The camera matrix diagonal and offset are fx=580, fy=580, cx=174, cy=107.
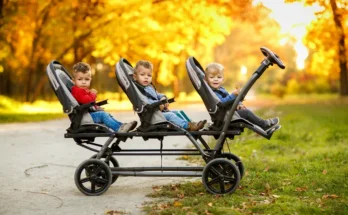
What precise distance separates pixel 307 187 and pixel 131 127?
2310 millimetres

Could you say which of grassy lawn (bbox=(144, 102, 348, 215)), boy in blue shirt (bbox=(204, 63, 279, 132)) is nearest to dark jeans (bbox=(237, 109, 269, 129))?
boy in blue shirt (bbox=(204, 63, 279, 132))

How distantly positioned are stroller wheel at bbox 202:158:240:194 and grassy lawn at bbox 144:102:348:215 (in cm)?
11

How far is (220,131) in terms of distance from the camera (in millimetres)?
6883

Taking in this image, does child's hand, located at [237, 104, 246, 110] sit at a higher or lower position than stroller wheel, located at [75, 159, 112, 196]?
higher

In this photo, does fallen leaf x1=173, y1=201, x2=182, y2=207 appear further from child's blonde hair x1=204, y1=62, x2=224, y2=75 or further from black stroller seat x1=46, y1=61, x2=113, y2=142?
child's blonde hair x1=204, y1=62, x2=224, y2=75

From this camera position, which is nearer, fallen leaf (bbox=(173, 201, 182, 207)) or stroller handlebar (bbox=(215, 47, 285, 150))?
fallen leaf (bbox=(173, 201, 182, 207))

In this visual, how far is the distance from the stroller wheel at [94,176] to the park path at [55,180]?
98mm

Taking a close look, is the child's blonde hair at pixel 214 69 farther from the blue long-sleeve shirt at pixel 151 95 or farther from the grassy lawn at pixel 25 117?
the grassy lawn at pixel 25 117

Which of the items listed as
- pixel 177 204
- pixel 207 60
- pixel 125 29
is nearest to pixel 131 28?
pixel 125 29

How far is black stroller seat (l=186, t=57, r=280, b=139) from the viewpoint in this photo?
6.78 m

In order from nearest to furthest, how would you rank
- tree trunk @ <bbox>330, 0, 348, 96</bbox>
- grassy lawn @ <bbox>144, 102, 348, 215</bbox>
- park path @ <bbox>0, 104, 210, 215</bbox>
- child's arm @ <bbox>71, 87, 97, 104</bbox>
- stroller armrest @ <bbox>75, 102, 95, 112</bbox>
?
grassy lawn @ <bbox>144, 102, 348, 215</bbox>
park path @ <bbox>0, 104, 210, 215</bbox>
stroller armrest @ <bbox>75, 102, 95, 112</bbox>
child's arm @ <bbox>71, 87, 97, 104</bbox>
tree trunk @ <bbox>330, 0, 348, 96</bbox>

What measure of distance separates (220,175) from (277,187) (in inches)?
36.5

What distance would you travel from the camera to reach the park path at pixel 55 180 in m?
6.40

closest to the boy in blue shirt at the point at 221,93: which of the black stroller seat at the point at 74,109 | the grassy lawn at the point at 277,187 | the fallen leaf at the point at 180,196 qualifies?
the grassy lawn at the point at 277,187
